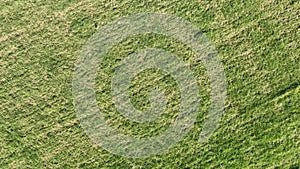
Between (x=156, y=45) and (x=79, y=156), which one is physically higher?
(x=156, y=45)

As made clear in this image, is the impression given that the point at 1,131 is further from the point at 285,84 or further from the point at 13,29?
the point at 285,84

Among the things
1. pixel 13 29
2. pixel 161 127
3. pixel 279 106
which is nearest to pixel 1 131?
pixel 13 29

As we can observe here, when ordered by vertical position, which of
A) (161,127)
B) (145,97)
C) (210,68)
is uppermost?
(210,68)

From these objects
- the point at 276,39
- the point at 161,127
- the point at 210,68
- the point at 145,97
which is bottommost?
the point at 161,127

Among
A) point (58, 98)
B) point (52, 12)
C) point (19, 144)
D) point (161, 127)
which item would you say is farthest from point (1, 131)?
point (161, 127)

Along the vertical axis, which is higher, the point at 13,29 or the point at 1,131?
the point at 13,29

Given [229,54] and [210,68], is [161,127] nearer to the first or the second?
[210,68]
